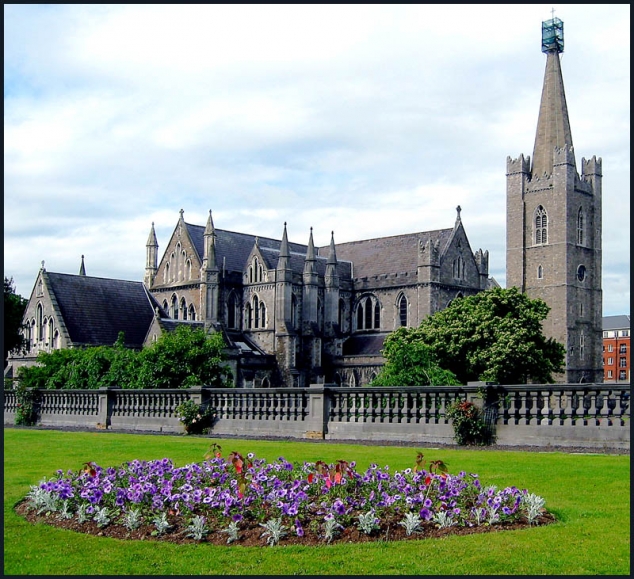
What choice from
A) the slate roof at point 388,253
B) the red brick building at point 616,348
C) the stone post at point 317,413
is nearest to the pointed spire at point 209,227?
the slate roof at point 388,253

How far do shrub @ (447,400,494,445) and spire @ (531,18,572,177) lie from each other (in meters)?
73.1

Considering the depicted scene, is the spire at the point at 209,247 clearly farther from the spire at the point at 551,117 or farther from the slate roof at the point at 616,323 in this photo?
the slate roof at the point at 616,323

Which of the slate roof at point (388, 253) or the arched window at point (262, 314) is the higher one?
the slate roof at point (388, 253)

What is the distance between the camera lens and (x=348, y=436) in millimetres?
23594

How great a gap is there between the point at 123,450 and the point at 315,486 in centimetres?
909

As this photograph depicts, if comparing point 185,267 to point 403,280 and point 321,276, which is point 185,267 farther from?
point 403,280

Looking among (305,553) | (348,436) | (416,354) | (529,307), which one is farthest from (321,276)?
(305,553)

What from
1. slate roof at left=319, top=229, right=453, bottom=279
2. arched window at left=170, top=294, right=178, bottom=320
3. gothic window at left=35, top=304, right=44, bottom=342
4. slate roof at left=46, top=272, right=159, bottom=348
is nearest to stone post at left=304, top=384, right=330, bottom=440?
slate roof at left=46, top=272, right=159, bottom=348

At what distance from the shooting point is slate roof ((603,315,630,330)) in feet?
448

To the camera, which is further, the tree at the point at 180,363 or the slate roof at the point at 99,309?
the slate roof at the point at 99,309

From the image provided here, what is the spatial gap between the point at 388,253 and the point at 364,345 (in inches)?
385

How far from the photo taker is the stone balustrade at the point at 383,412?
19.5 m

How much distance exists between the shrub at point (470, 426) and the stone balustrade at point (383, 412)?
0.69 feet

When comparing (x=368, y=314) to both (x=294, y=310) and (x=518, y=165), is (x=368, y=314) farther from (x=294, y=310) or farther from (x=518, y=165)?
(x=518, y=165)
